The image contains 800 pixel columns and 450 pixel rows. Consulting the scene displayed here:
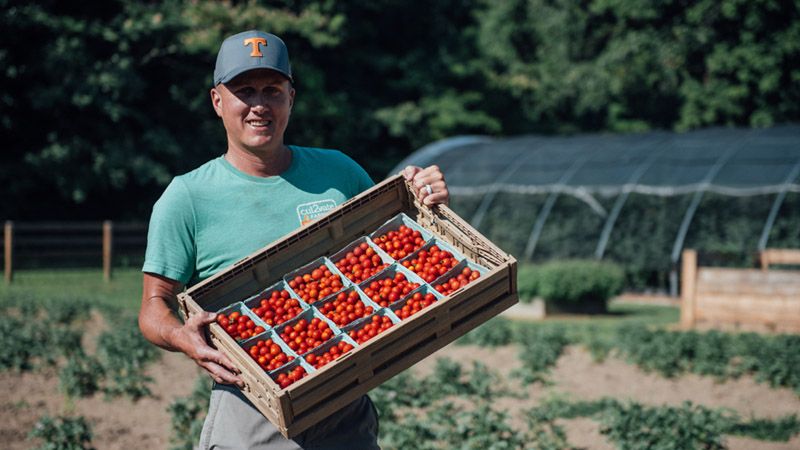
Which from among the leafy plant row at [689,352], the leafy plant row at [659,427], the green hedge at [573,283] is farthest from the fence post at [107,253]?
the leafy plant row at [659,427]

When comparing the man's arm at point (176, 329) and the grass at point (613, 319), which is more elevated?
the man's arm at point (176, 329)

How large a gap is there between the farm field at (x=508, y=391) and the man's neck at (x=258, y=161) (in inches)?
135

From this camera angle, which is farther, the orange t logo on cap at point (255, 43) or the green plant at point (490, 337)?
the green plant at point (490, 337)

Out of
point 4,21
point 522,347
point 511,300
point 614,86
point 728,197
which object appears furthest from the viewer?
point 614,86

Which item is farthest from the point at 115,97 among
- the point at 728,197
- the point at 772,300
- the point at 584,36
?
the point at 584,36

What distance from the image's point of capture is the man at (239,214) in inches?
129

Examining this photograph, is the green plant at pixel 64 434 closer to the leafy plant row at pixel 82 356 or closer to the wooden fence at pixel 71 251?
the leafy plant row at pixel 82 356

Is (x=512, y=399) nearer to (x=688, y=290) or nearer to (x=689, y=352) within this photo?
(x=689, y=352)

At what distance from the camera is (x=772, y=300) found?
1274 centimetres

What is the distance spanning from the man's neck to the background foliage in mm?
21574

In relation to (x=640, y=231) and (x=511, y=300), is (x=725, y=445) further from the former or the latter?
(x=640, y=231)

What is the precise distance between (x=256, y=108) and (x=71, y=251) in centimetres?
2023

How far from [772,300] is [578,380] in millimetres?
4389

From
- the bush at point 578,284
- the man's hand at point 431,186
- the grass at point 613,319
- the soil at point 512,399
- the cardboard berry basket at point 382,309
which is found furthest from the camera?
the bush at point 578,284
